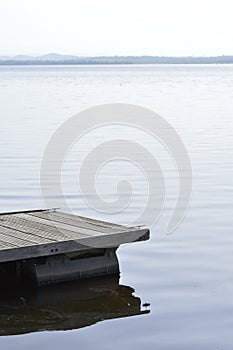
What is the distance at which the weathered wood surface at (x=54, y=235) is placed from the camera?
850 centimetres

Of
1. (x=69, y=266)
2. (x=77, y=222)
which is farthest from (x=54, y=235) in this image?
(x=77, y=222)

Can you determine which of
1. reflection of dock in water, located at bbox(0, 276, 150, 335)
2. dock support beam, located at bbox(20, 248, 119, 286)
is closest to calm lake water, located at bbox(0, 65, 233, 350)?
reflection of dock in water, located at bbox(0, 276, 150, 335)

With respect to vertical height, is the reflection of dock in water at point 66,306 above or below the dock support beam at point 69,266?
below

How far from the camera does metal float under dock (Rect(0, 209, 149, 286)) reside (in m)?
8.59

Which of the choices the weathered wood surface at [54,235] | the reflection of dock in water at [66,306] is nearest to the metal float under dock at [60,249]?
the weathered wood surface at [54,235]

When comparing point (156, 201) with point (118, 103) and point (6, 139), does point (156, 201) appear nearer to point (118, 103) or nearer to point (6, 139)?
point (6, 139)

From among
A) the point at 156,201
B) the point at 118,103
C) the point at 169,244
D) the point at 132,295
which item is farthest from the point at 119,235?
the point at 118,103

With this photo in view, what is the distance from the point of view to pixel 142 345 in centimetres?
751

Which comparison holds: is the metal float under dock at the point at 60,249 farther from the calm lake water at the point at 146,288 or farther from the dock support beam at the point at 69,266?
the calm lake water at the point at 146,288

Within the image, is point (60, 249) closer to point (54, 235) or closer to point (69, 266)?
point (54, 235)

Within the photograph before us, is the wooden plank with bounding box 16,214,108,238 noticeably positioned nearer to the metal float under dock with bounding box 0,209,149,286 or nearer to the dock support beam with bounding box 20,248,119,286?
the metal float under dock with bounding box 0,209,149,286

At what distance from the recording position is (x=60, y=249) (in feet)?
28.4

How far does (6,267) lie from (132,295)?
1.39 meters

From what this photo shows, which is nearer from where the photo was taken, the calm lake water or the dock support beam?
the calm lake water
